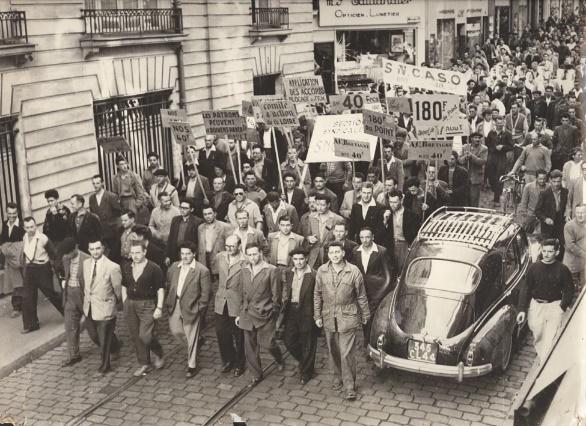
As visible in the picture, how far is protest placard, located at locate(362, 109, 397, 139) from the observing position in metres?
14.1

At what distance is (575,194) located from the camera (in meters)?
13.2

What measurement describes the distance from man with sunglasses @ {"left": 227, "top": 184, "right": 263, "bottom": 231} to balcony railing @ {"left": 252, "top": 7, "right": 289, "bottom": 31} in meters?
11.4

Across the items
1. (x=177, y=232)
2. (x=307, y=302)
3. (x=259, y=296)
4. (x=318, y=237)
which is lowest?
(x=307, y=302)

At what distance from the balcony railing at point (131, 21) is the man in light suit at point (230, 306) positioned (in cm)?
791

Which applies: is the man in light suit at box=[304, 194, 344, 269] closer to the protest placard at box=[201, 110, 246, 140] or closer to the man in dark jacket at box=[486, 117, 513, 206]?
the protest placard at box=[201, 110, 246, 140]

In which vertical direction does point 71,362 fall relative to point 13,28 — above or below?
below

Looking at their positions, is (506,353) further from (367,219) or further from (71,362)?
(71,362)

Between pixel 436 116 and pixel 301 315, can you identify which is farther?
pixel 436 116

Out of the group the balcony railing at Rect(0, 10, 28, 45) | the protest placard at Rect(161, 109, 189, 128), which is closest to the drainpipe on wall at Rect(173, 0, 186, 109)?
the protest placard at Rect(161, 109, 189, 128)

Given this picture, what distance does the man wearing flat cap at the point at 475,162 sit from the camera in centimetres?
1634

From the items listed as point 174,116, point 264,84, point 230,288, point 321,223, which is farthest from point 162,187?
point 264,84

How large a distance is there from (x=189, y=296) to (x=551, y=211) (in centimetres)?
612

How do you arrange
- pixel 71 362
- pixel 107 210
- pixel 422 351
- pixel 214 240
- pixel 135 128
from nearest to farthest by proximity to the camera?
pixel 422 351
pixel 71 362
pixel 214 240
pixel 107 210
pixel 135 128

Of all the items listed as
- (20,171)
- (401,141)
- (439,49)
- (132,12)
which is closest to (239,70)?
(132,12)
